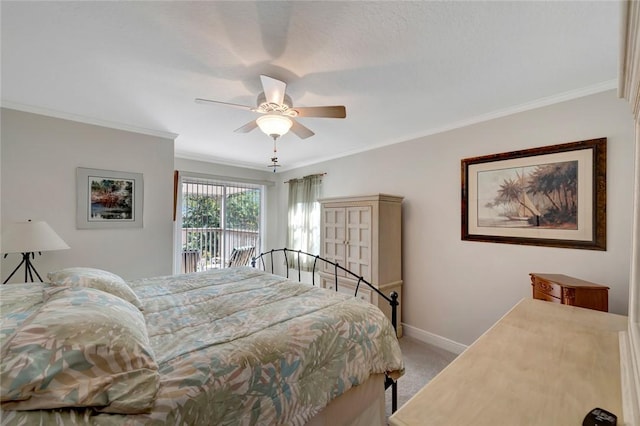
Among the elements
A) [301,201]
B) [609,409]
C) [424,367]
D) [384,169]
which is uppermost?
[384,169]

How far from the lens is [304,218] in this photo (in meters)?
4.86

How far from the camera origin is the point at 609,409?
2.24 ft

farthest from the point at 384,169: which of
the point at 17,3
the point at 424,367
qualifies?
the point at 17,3

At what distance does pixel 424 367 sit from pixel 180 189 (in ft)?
13.8

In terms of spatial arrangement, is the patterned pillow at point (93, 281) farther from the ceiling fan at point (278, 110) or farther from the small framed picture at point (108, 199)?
the small framed picture at point (108, 199)

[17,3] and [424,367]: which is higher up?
[17,3]

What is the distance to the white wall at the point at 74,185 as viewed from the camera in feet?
8.44

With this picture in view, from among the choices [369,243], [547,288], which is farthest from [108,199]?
[547,288]

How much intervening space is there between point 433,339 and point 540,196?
1.90 meters

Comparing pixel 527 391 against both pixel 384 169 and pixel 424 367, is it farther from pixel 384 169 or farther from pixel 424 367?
pixel 384 169

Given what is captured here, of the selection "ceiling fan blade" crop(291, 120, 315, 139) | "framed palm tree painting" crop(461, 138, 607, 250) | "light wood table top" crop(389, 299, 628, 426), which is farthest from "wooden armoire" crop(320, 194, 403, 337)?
"light wood table top" crop(389, 299, 628, 426)

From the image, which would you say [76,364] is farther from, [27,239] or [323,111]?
[27,239]

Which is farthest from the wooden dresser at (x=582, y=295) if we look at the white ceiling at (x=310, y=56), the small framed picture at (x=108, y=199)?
the small framed picture at (x=108, y=199)

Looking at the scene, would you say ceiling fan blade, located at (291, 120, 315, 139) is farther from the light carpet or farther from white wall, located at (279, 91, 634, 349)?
the light carpet
